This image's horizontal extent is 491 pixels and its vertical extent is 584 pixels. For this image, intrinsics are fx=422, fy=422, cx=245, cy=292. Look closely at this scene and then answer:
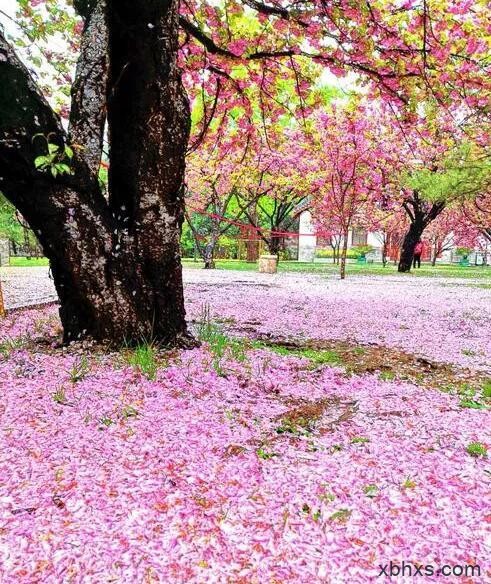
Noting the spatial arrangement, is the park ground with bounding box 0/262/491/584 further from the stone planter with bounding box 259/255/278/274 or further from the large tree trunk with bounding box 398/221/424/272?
the large tree trunk with bounding box 398/221/424/272

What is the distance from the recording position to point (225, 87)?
5.95 m

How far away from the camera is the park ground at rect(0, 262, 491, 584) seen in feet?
4.40

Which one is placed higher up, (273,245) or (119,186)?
(119,186)

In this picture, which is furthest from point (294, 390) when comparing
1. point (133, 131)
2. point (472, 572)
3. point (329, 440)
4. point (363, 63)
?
point (363, 63)

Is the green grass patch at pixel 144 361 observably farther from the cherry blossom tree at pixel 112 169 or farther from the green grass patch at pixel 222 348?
the green grass patch at pixel 222 348

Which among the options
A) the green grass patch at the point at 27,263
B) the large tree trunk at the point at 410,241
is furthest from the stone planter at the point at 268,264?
the green grass patch at the point at 27,263

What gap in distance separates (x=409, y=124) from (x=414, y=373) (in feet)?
12.3

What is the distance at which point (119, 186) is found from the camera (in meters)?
3.26

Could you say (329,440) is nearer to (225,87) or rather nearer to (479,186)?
(225,87)

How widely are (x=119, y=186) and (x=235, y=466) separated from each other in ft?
7.61

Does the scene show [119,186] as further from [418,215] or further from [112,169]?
[418,215]

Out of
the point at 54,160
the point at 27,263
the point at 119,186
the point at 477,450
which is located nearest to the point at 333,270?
the point at 27,263

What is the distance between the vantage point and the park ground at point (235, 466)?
1.34 meters

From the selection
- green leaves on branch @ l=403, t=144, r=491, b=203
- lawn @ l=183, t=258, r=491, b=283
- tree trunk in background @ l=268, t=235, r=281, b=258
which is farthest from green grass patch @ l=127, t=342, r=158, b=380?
tree trunk in background @ l=268, t=235, r=281, b=258
